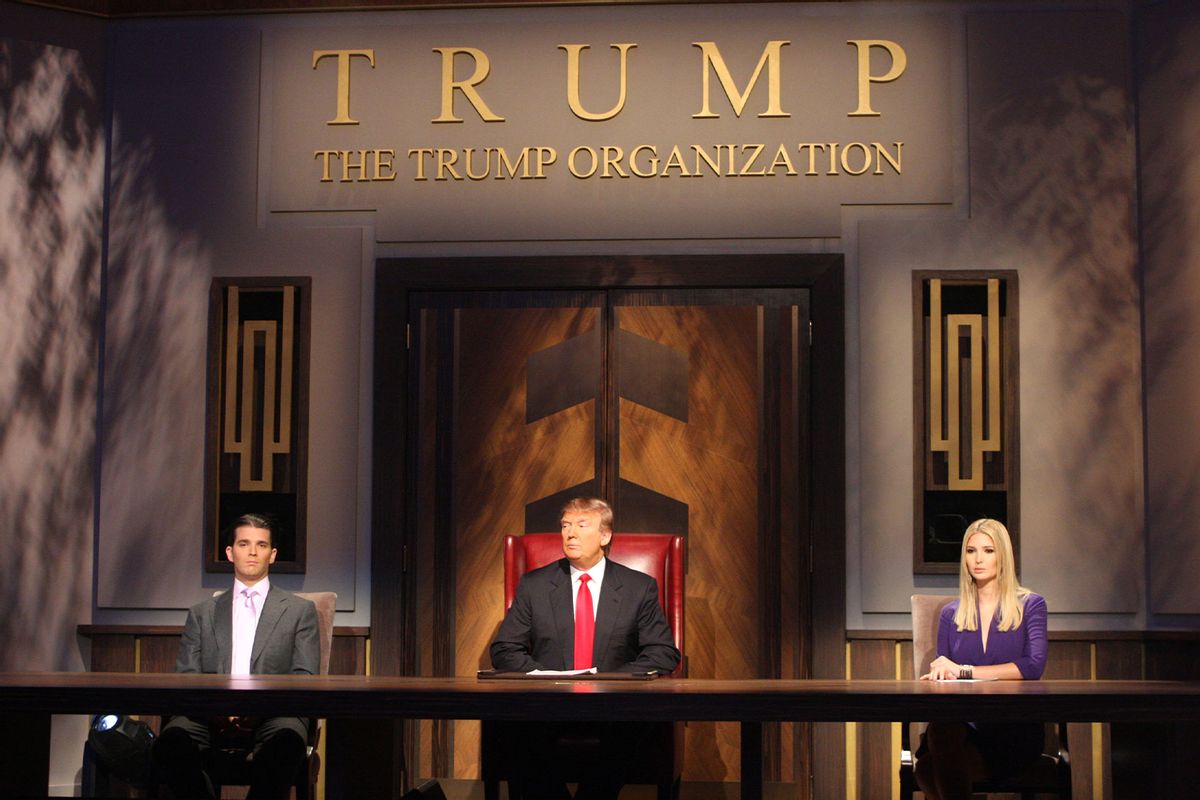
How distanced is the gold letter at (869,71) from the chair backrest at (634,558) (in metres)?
2.01

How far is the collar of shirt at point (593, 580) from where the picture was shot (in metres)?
5.27

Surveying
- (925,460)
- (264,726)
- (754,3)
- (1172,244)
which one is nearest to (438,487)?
(264,726)

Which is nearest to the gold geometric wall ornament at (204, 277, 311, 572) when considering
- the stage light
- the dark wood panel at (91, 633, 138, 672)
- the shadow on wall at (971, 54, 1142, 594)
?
the dark wood panel at (91, 633, 138, 672)

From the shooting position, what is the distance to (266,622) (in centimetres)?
520

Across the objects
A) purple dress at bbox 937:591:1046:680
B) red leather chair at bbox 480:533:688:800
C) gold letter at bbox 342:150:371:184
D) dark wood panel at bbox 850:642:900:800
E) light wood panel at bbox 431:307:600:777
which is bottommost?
dark wood panel at bbox 850:642:900:800

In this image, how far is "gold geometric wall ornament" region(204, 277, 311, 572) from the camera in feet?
19.8

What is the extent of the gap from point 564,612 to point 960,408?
189cm

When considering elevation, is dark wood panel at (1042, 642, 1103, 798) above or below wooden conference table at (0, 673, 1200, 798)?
below

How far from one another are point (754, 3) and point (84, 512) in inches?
141

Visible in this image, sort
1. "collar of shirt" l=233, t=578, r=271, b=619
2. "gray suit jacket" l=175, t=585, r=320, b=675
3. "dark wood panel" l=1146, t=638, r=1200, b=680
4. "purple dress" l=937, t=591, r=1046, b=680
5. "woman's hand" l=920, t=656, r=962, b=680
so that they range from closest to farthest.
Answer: "woman's hand" l=920, t=656, r=962, b=680, "purple dress" l=937, t=591, r=1046, b=680, "gray suit jacket" l=175, t=585, r=320, b=675, "collar of shirt" l=233, t=578, r=271, b=619, "dark wood panel" l=1146, t=638, r=1200, b=680

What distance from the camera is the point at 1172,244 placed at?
572 centimetres

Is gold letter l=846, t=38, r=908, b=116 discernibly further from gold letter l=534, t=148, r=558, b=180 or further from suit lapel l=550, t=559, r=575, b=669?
suit lapel l=550, t=559, r=575, b=669

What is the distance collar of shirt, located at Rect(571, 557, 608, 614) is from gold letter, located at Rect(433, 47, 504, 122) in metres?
2.03

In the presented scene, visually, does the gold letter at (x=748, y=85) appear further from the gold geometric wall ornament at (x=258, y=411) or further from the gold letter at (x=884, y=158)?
the gold geometric wall ornament at (x=258, y=411)
